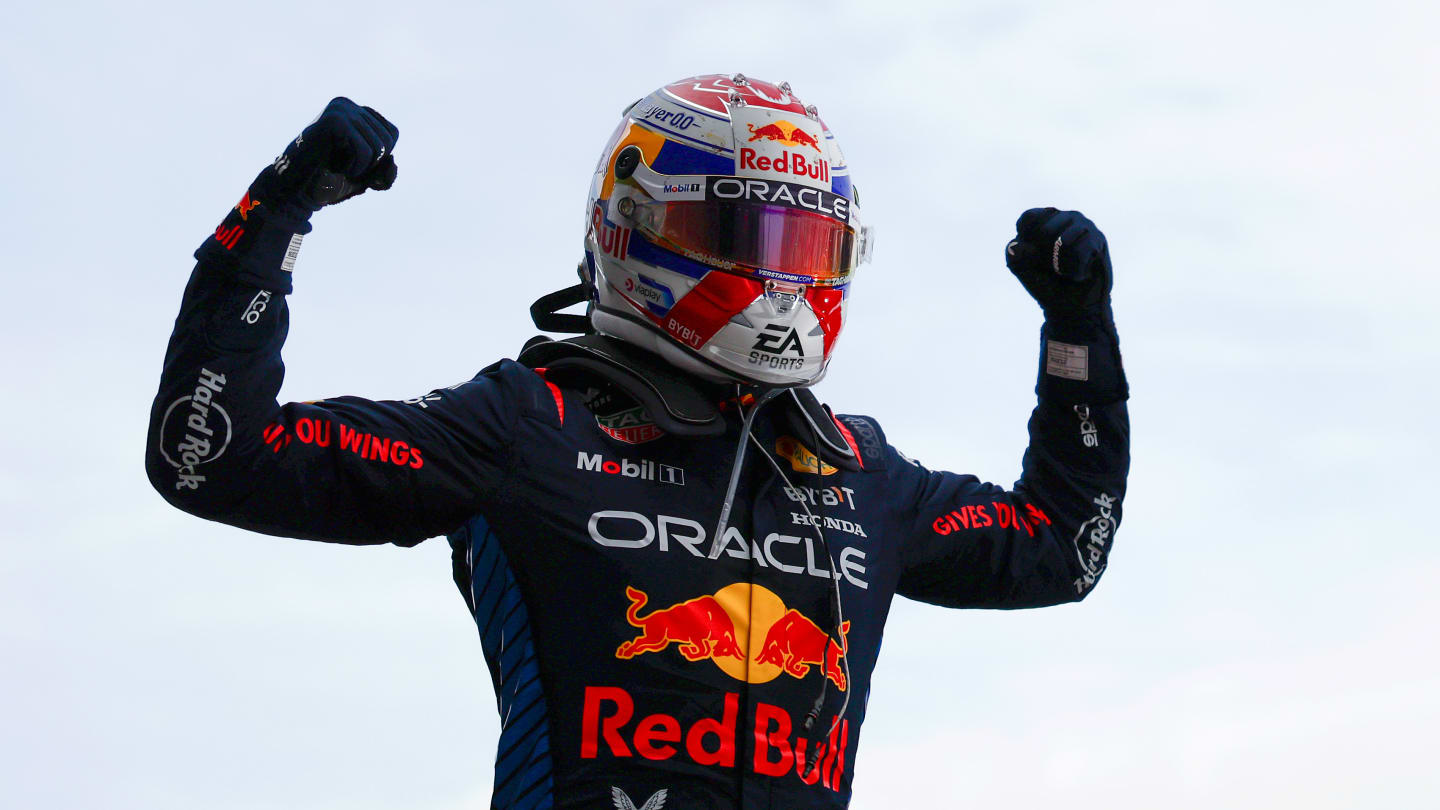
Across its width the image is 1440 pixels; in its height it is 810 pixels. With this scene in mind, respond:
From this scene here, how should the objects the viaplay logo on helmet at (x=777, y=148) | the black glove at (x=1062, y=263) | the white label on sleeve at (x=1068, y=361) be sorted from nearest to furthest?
the viaplay logo on helmet at (x=777, y=148) < the black glove at (x=1062, y=263) < the white label on sleeve at (x=1068, y=361)

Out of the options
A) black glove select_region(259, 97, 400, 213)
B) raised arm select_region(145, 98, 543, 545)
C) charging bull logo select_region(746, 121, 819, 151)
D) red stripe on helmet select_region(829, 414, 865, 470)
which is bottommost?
raised arm select_region(145, 98, 543, 545)

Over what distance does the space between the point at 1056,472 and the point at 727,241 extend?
1.49 m

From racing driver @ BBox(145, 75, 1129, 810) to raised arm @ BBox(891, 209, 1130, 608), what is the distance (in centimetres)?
1

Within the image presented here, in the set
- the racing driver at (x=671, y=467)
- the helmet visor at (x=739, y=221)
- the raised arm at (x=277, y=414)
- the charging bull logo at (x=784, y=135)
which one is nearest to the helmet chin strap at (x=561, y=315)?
the racing driver at (x=671, y=467)

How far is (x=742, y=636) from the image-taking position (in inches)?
211

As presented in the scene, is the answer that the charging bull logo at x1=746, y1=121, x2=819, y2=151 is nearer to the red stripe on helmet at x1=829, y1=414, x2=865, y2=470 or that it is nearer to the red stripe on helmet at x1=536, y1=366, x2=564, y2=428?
the red stripe on helmet at x1=829, y1=414, x2=865, y2=470

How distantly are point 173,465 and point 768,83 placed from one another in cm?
252

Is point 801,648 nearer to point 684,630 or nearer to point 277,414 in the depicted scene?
point 684,630

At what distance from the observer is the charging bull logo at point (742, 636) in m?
5.25

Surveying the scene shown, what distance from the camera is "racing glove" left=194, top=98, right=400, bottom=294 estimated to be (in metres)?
4.83

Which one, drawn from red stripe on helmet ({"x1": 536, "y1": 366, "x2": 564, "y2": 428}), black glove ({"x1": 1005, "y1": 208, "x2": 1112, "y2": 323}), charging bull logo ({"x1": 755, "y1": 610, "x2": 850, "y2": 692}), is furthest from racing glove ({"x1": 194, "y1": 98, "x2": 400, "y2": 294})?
black glove ({"x1": 1005, "y1": 208, "x2": 1112, "y2": 323})

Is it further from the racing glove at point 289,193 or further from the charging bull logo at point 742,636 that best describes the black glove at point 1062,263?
the racing glove at point 289,193

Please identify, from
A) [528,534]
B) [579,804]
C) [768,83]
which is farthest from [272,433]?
[768,83]

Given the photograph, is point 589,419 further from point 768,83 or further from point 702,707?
point 768,83
